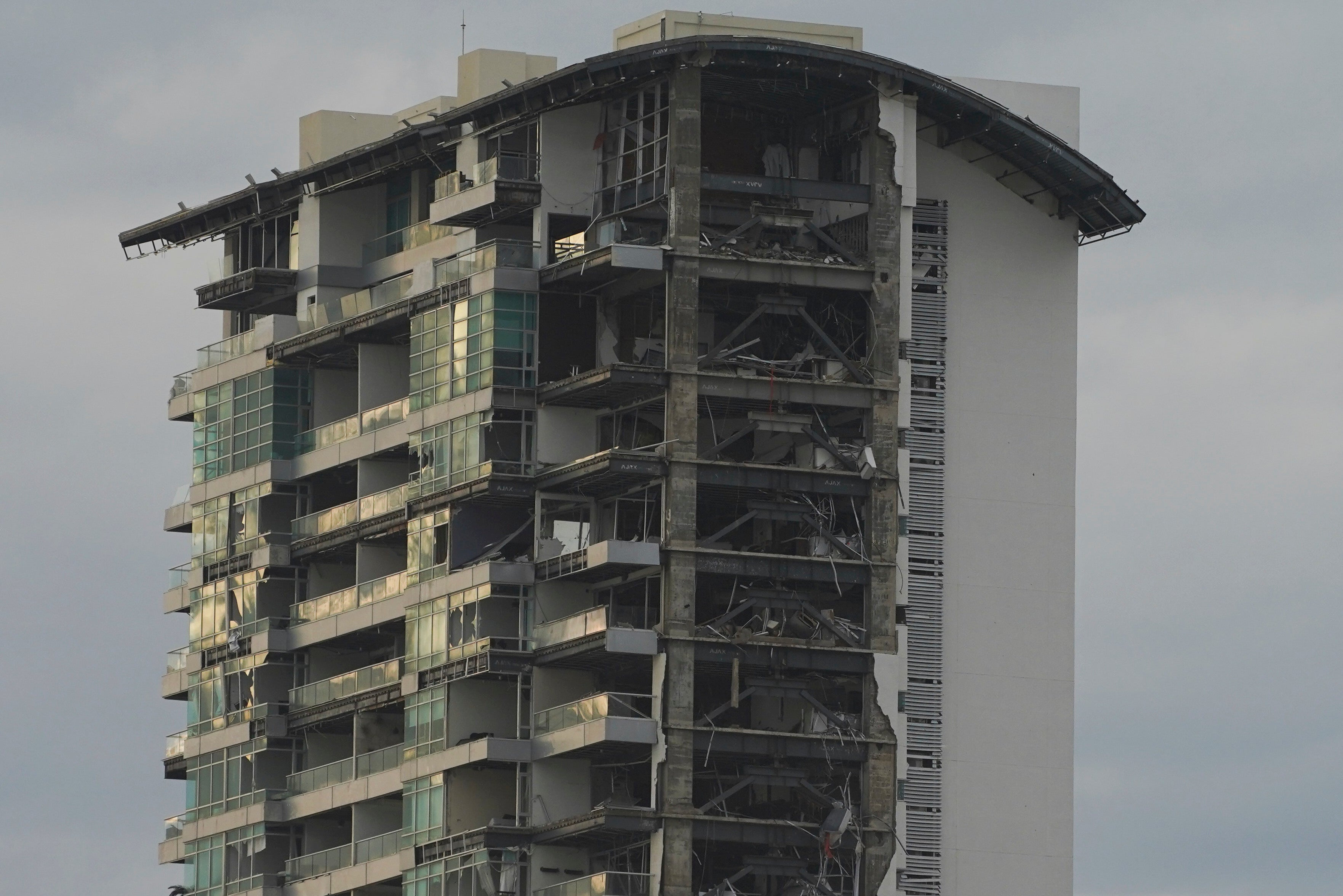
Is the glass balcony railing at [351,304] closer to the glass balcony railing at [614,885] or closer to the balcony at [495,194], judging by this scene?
the balcony at [495,194]

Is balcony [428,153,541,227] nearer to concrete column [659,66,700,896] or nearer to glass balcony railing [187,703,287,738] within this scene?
concrete column [659,66,700,896]

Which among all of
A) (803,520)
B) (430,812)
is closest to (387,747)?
(430,812)

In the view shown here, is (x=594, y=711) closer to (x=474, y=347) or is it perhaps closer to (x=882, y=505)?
(x=882, y=505)

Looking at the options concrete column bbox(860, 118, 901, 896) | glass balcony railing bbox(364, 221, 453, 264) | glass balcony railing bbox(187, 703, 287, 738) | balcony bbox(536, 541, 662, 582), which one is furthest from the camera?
glass balcony railing bbox(187, 703, 287, 738)

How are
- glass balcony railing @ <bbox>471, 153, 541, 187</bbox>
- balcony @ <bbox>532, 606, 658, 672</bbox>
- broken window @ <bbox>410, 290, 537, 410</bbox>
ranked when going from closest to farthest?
balcony @ <bbox>532, 606, 658, 672</bbox>
broken window @ <bbox>410, 290, 537, 410</bbox>
glass balcony railing @ <bbox>471, 153, 541, 187</bbox>

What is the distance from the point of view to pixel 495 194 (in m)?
181

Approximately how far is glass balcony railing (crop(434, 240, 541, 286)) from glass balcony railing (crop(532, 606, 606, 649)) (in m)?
13.6

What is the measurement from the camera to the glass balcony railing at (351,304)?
189000 mm

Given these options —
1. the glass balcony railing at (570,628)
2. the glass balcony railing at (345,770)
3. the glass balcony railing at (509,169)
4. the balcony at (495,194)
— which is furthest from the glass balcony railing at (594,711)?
the glass balcony railing at (509,169)

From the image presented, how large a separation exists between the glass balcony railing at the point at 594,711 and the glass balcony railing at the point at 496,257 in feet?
55.7

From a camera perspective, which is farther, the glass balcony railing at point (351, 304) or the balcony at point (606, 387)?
the glass balcony railing at point (351, 304)

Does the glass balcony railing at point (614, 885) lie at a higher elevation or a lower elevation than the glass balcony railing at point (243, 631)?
lower

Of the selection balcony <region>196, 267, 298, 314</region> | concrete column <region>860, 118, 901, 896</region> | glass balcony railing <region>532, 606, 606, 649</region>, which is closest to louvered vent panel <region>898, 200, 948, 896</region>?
concrete column <region>860, 118, 901, 896</region>

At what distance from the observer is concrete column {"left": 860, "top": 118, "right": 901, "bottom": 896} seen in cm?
17450
